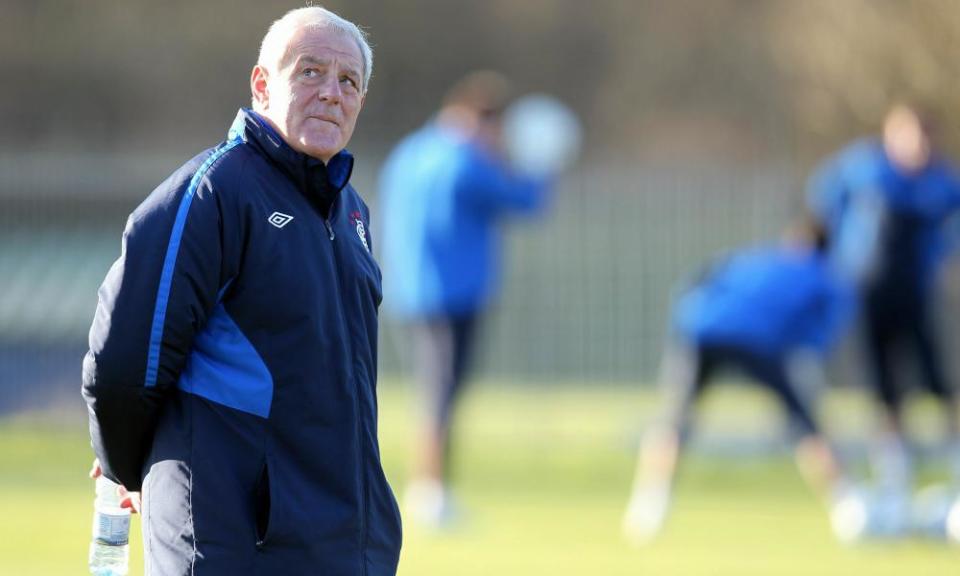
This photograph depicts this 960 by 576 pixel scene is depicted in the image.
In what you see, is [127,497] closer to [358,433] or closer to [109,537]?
[109,537]

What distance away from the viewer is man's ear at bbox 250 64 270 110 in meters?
4.23

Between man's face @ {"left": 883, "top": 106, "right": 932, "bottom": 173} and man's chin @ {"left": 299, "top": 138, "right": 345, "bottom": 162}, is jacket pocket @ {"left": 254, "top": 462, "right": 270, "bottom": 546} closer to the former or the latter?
man's chin @ {"left": 299, "top": 138, "right": 345, "bottom": 162}

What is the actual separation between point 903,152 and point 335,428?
7.88m

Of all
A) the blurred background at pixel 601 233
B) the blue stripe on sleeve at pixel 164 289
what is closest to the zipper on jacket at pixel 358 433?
the blue stripe on sleeve at pixel 164 289

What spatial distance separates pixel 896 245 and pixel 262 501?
26.8ft

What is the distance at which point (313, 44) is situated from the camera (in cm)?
414

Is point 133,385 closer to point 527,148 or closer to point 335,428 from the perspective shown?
A: point 335,428

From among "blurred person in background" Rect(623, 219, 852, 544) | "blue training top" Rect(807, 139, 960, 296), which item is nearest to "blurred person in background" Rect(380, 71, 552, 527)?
"blurred person in background" Rect(623, 219, 852, 544)

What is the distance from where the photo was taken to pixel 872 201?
1137cm

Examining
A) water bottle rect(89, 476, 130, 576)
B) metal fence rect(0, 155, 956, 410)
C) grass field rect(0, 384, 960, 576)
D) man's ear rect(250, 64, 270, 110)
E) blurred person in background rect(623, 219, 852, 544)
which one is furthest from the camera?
metal fence rect(0, 155, 956, 410)

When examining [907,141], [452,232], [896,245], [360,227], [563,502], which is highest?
[907,141]

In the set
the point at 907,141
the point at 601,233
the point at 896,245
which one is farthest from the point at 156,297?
the point at 601,233

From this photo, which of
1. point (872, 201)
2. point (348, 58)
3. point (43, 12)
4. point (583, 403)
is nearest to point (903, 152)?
point (872, 201)

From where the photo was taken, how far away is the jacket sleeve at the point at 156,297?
12.7 ft
